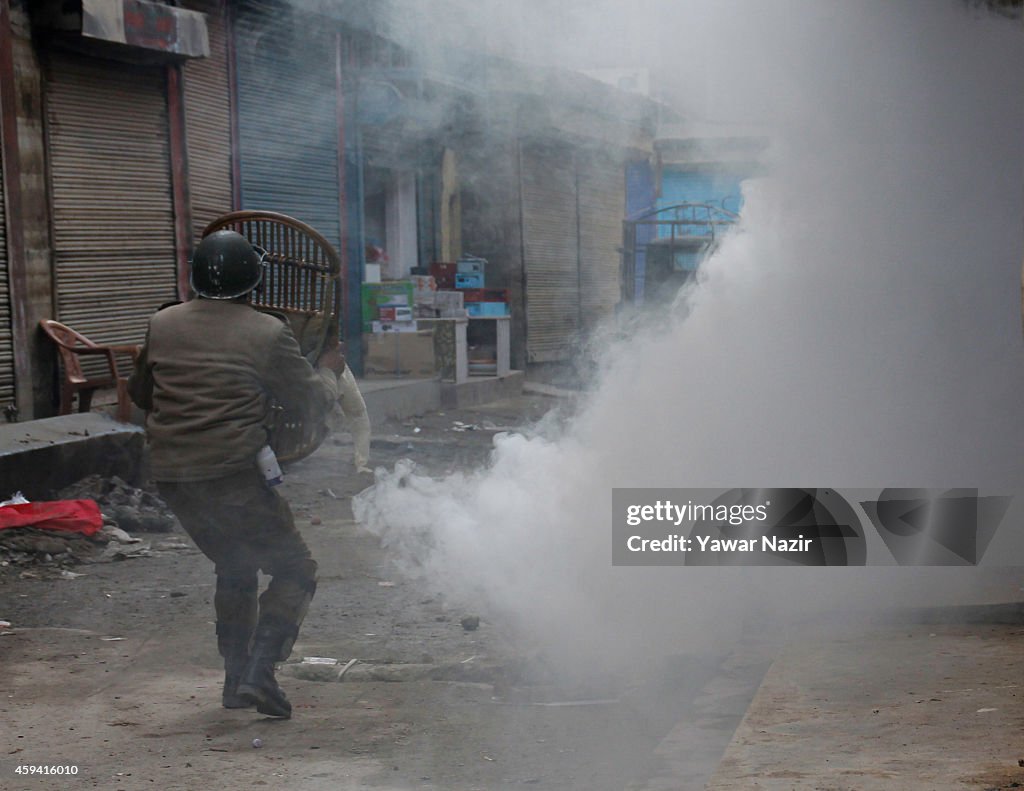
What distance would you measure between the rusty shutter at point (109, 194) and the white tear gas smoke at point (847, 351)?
5.41 m

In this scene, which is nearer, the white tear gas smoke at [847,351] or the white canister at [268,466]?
the white canister at [268,466]

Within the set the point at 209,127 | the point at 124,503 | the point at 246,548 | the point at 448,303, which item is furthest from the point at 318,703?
the point at 448,303

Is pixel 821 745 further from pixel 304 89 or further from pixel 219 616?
pixel 304 89

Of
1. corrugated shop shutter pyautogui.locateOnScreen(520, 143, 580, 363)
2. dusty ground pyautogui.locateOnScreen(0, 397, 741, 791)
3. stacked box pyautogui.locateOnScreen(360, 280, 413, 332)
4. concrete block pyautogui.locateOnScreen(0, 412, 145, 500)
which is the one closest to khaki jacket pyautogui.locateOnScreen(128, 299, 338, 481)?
dusty ground pyautogui.locateOnScreen(0, 397, 741, 791)

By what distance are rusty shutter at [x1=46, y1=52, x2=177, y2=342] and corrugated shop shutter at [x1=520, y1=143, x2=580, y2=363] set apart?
7081 millimetres

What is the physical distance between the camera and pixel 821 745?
10.7 ft

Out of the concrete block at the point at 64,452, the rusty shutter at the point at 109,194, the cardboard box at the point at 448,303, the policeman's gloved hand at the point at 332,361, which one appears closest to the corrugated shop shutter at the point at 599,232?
the cardboard box at the point at 448,303

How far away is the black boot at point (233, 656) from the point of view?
3.99 m

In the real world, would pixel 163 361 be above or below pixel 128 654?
above

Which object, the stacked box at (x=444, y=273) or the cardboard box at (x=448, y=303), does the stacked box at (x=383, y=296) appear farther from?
the stacked box at (x=444, y=273)

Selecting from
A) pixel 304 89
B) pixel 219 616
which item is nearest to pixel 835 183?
pixel 219 616

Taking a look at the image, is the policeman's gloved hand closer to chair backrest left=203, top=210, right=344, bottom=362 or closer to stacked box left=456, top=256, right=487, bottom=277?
chair backrest left=203, top=210, right=344, bottom=362

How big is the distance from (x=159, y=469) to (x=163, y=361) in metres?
0.32

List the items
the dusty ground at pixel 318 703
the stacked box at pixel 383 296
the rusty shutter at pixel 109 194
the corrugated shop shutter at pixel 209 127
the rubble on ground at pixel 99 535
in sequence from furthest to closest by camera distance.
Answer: the stacked box at pixel 383 296 → the corrugated shop shutter at pixel 209 127 → the rusty shutter at pixel 109 194 → the rubble on ground at pixel 99 535 → the dusty ground at pixel 318 703
